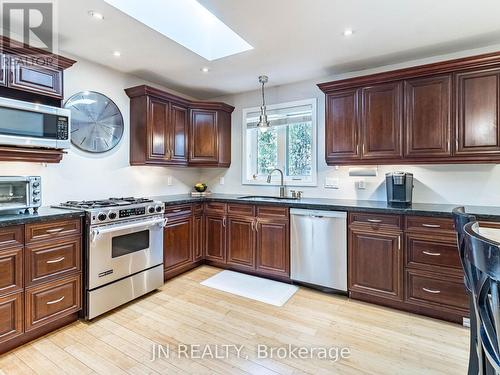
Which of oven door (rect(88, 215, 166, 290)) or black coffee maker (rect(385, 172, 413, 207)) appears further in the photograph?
black coffee maker (rect(385, 172, 413, 207))

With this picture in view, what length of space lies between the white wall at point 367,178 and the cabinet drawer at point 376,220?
2.04 feet

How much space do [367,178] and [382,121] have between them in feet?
2.29

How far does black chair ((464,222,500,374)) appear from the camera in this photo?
69cm

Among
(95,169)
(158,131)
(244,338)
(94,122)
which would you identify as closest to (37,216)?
(95,169)

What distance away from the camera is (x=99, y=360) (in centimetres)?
191

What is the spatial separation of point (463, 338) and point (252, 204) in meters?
2.28

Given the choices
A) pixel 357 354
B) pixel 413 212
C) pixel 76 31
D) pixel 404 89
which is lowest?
pixel 357 354

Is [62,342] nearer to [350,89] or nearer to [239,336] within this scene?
[239,336]

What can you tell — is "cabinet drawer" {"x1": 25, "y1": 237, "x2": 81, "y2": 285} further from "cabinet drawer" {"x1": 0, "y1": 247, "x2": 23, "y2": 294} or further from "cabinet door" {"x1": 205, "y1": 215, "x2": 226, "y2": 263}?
"cabinet door" {"x1": 205, "y1": 215, "x2": 226, "y2": 263}

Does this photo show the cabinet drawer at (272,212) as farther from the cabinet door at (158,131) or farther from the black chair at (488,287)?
the black chair at (488,287)

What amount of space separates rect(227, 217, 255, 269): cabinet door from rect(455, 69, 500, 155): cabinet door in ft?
7.61

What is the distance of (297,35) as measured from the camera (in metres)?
2.52

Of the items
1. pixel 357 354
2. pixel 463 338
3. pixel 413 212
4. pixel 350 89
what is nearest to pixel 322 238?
pixel 413 212

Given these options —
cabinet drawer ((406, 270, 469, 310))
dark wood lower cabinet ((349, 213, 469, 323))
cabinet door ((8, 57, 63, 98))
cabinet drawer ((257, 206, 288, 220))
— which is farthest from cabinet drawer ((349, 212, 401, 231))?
cabinet door ((8, 57, 63, 98))
